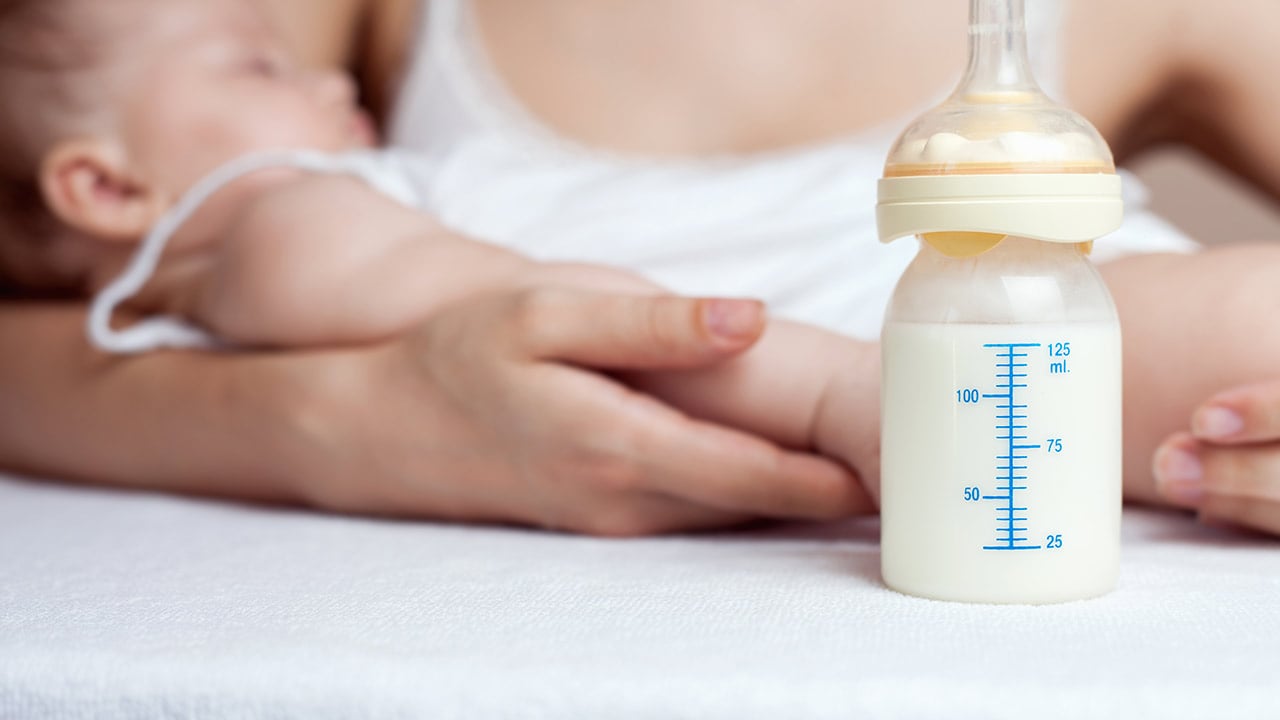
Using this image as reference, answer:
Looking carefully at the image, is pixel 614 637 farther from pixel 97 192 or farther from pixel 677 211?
pixel 97 192

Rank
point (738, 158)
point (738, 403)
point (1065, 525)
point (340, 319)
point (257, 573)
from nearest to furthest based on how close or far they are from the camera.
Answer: point (1065, 525)
point (257, 573)
point (738, 403)
point (340, 319)
point (738, 158)

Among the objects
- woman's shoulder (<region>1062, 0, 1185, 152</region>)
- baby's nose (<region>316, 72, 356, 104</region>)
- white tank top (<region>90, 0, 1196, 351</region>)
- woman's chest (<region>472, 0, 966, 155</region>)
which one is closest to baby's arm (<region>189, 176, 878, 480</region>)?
white tank top (<region>90, 0, 1196, 351</region>)

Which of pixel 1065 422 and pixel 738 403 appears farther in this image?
pixel 738 403

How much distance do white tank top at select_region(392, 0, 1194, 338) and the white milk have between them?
1.42 ft

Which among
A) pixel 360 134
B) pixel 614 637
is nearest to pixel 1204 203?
pixel 360 134

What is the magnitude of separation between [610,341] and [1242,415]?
0.37 meters

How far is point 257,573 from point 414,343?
9.4 inches

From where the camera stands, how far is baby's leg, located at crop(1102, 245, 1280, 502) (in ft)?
2.39

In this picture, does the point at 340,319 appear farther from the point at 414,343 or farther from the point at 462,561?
the point at 462,561

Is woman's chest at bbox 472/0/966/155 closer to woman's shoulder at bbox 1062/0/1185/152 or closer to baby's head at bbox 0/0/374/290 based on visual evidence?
woman's shoulder at bbox 1062/0/1185/152

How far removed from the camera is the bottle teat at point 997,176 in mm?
563

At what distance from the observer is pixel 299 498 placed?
3.24 feet

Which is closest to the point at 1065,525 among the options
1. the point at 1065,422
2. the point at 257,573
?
the point at 1065,422

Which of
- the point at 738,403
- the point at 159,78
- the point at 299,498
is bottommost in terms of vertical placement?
the point at 299,498
